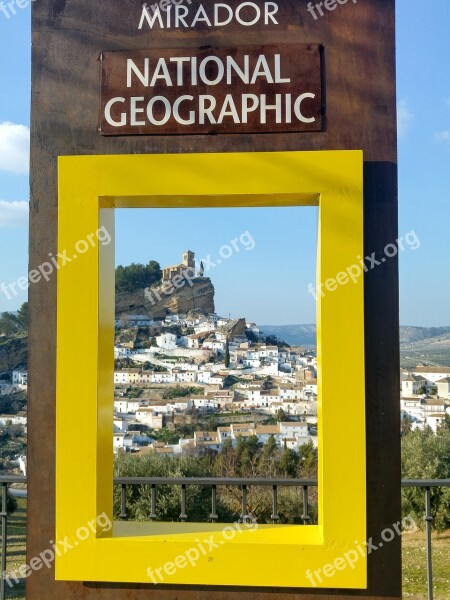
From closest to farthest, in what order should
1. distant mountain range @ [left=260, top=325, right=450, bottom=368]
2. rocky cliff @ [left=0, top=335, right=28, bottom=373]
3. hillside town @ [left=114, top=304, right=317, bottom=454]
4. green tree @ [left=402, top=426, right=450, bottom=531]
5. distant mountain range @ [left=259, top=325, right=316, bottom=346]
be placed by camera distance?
distant mountain range @ [left=259, top=325, right=316, bottom=346] < rocky cliff @ [left=0, top=335, right=28, bottom=373] < hillside town @ [left=114, top=304, right=317, bottom=454] < distant mountain range @ [left=260, top=325, right=450, bottom=368] < green tree @ [left=402, top=426, right=450, bottom=531]

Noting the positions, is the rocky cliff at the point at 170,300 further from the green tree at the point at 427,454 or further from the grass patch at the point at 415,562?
the green tree at the point at 427,454

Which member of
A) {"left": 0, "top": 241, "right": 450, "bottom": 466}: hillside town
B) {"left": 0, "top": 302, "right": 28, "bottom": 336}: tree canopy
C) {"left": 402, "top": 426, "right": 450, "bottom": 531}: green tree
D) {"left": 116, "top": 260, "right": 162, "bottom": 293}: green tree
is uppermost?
{"left": 116, "top": 260, "right": 162, "bottom": 293}: green tree

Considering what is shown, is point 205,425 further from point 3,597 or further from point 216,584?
point 216,584

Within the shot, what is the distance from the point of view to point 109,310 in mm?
2143

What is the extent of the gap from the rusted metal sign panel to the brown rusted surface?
0.11 feet

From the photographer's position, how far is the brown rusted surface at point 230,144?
194 centimetres

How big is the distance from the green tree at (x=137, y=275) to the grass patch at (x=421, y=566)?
128 inches

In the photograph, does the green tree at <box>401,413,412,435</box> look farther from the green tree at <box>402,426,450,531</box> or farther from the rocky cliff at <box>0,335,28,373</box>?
the rocky cliff at <box>0,335,28,373</box>

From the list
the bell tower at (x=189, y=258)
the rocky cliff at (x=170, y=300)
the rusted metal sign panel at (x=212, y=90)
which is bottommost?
the rocky cliff at (x=170, y=300)

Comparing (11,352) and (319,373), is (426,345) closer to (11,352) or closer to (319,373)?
(319,373)

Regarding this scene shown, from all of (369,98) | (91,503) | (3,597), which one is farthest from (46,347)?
(3,597)

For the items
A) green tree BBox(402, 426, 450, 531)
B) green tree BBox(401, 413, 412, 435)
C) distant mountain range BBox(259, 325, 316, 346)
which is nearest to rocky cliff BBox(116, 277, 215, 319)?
distant mountain range BBox(259, 325, 316, 346)
